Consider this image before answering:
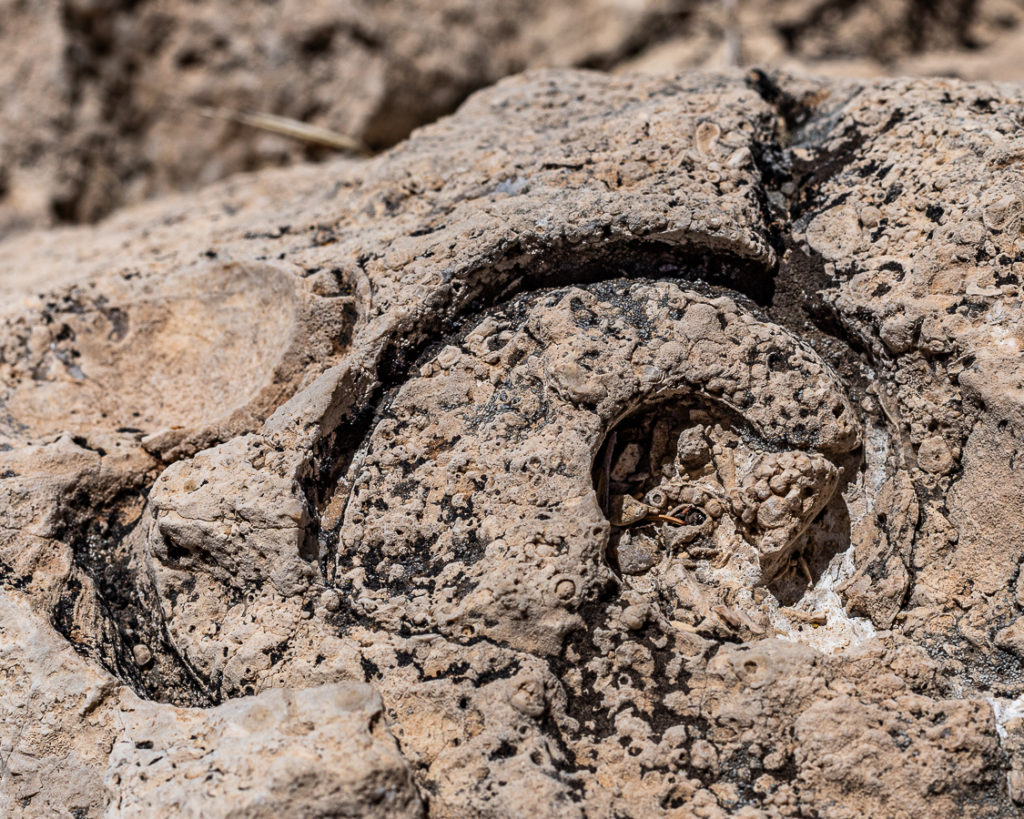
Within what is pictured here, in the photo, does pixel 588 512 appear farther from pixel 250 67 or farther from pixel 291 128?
pixel 250 67

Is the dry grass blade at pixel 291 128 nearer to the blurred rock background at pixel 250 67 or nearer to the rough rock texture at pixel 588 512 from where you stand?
the blurred rock background at pixel 250 67

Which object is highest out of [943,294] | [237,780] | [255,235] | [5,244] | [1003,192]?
[1003,192]

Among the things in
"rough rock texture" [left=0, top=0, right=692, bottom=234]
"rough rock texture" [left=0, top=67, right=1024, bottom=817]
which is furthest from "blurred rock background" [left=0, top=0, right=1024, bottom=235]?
"rough rock texture" [left=0, top=67, right=1024, bottom=817]

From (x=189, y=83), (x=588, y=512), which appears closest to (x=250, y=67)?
(x=189, y=83)

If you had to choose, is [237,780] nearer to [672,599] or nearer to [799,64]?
[672,599]

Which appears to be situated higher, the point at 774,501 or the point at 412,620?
the point at 774,501

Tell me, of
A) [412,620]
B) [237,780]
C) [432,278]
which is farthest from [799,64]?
[237,780]

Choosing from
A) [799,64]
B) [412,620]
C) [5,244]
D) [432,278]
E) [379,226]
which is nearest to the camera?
[412,620]
